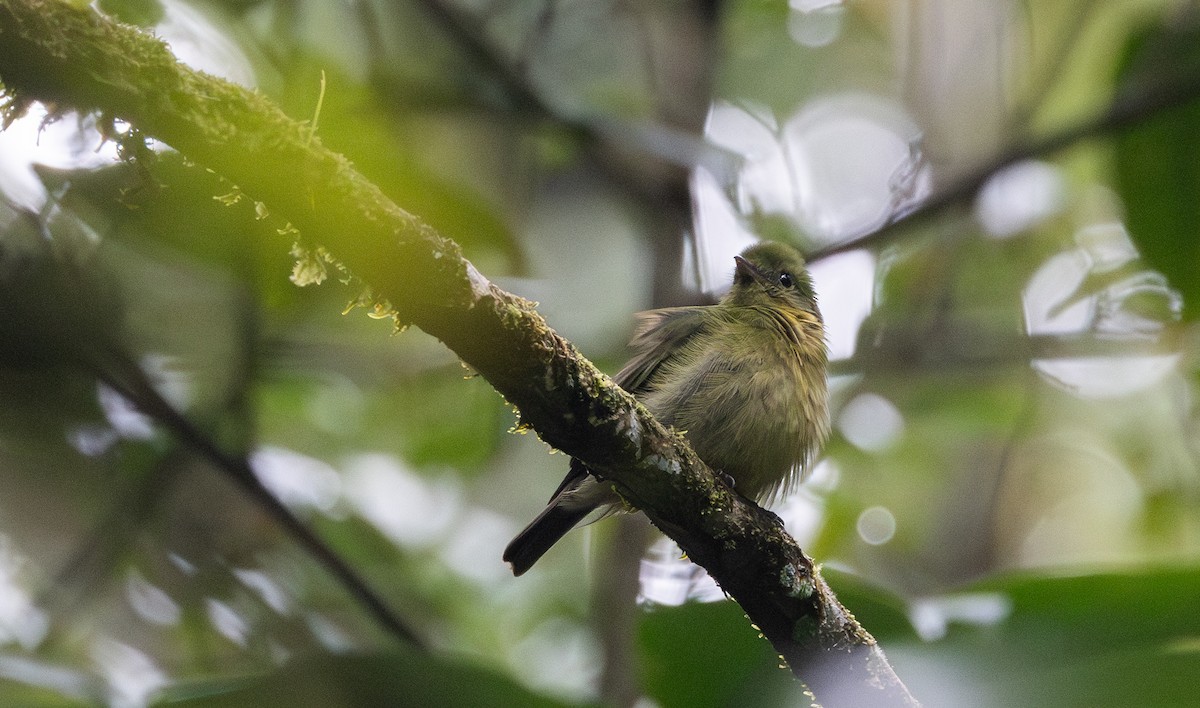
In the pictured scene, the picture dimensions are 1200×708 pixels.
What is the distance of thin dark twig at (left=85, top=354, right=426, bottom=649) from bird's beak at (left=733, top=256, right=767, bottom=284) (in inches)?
83.1

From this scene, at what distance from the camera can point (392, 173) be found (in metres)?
4.03

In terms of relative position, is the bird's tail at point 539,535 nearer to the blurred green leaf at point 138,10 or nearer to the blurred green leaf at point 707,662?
the blurred green leaf at point 707,662

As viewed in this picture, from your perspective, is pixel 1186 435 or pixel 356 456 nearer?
pixel 356 456

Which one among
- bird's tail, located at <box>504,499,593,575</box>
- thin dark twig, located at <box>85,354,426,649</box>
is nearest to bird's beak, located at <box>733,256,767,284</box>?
bird's tail, located at <box>504,499,593,575</box>

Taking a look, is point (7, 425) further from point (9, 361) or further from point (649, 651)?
point (649, 651)

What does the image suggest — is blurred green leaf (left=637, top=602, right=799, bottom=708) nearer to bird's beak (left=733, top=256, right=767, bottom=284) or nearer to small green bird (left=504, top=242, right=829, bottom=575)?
small green bird (left=504, top=242, right=829, bottom=575)

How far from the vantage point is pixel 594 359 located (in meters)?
5.54

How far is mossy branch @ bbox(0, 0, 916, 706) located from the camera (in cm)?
198

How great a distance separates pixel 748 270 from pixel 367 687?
2.28m

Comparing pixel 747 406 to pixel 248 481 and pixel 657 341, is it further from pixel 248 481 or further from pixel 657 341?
pixel 248 481

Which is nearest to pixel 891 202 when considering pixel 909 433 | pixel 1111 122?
pixel 1111 122

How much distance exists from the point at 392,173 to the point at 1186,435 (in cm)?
568

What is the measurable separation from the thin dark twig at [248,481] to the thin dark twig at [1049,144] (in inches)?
109

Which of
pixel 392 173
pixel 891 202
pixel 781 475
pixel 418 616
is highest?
pixel 891 202
